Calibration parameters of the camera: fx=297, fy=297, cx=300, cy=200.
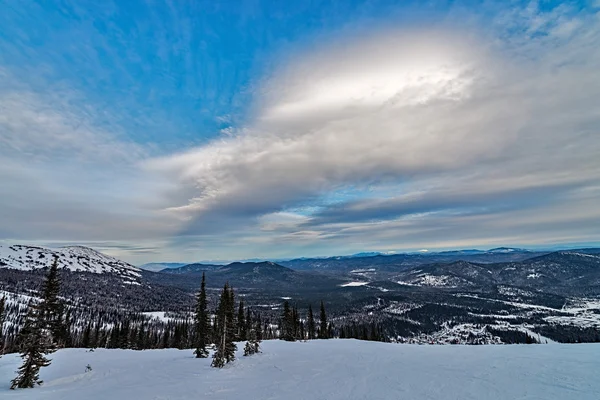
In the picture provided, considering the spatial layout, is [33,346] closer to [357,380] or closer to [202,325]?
[357,380]

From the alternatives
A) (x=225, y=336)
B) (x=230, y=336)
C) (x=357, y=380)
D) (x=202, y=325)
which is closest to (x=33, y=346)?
(x=225, y=336)

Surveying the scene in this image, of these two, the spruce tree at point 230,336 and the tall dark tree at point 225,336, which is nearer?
the tall dark tree at point 225,336

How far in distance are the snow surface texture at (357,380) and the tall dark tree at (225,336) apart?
1.82 meters

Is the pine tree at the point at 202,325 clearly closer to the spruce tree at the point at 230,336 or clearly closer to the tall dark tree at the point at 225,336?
the tall dark tree at the point at 225,336

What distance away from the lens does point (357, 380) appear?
1886 cm

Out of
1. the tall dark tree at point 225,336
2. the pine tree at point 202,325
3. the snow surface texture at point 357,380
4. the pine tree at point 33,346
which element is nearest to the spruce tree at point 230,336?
the tall dark tree at point 225,336

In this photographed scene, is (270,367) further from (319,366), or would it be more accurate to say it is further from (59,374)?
(59,374)

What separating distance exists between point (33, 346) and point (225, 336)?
1555 centimetres

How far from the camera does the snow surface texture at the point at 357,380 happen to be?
1473cm

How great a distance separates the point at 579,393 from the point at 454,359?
39.6 ft

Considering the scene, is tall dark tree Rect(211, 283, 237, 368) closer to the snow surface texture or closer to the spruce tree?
the spruce tree

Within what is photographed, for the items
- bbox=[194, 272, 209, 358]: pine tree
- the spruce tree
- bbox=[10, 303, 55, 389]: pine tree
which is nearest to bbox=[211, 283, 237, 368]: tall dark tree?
the spruce tree

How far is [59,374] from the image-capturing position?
26.6m

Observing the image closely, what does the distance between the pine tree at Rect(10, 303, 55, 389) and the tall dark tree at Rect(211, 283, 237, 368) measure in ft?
43.3
